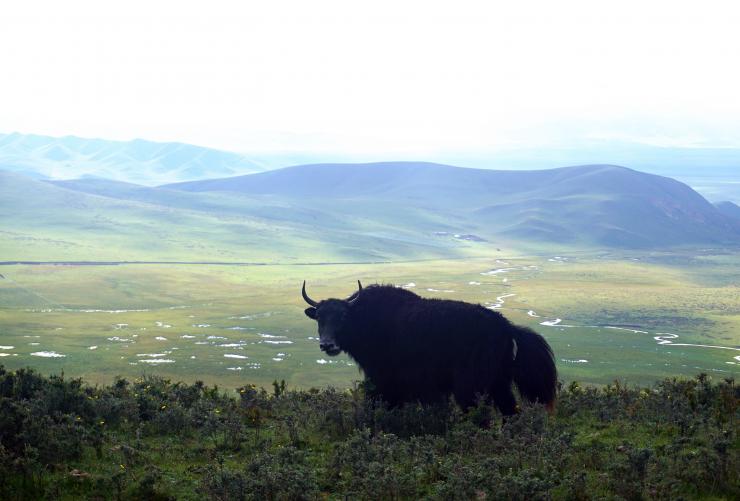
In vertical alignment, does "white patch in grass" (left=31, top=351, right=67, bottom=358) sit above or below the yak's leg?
below

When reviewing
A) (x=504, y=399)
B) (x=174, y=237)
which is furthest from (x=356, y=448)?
(x=174, y=237)

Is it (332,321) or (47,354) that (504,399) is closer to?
(332,321)

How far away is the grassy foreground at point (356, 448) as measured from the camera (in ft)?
22.5

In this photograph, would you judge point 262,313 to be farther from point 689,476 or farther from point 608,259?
point 608,259

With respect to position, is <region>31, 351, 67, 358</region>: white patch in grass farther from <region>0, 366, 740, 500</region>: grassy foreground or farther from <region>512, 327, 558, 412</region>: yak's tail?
<region>512, 327, 558, 412</region>: yak's tail

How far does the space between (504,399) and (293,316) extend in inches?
2518

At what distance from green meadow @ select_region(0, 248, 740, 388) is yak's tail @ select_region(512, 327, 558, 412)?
2822cm

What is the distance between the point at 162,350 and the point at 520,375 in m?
46.0

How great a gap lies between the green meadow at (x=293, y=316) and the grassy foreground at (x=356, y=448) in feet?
90.6

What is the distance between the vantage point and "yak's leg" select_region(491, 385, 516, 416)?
34.4ft

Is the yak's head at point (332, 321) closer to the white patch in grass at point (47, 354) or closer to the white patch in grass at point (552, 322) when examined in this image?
the white patch in grass at point (47, 354)

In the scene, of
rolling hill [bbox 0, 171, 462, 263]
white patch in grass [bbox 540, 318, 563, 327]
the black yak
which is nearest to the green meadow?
white patch in grass [bbox 540, 318, 563, 327]

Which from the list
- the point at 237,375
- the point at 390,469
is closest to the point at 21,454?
the point at 390,469

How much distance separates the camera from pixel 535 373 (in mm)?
10648
